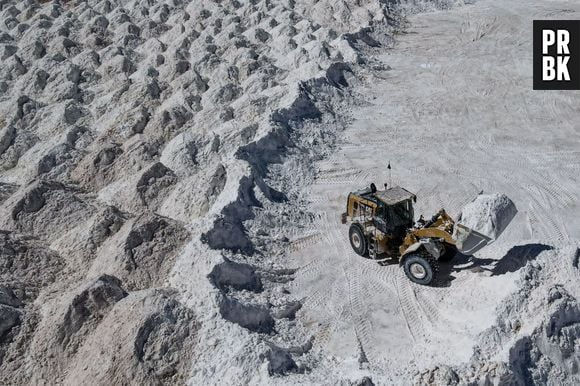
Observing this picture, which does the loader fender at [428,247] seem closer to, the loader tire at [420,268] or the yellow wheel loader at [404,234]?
the yellow wheel loader at [404,234]

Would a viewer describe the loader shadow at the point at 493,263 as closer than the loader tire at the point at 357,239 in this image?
Yes

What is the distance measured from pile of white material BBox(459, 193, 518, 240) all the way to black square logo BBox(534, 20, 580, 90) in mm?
11731

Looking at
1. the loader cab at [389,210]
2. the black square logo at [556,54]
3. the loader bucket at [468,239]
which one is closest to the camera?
the loader bucket at [468,239]

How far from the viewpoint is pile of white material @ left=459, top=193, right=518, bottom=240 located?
12.3m

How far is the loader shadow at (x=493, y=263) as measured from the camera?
12.9 m

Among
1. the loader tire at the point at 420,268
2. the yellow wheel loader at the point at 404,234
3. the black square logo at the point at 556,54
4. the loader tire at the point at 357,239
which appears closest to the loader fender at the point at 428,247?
the yellow wheel loader at the point at 404,234

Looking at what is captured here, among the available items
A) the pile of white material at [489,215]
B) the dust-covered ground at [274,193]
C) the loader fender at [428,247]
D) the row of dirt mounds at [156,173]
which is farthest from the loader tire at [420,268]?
the row of dirt mounds at [156,173]

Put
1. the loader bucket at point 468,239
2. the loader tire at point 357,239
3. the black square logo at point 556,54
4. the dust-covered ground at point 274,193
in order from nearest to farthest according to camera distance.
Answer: the dust-covered ground at point 274,193
the loader bucket at point 468,239
the loader tire at point 357,239
the black square logo at point 556,54

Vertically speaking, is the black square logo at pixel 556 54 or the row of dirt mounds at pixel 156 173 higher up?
the row of dirt mounds at pixel 156 173

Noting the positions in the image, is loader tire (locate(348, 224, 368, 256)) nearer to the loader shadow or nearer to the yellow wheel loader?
the yellow wheel loader

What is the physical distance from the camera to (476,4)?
32.0 metres

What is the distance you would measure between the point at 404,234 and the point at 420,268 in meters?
1.05

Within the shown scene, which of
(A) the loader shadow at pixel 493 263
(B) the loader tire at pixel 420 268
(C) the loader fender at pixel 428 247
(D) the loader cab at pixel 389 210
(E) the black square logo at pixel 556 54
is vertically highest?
(D) the loader cab at pixel 389 210

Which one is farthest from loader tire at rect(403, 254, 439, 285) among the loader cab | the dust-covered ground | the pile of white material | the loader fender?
the pile of white material
